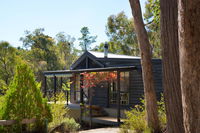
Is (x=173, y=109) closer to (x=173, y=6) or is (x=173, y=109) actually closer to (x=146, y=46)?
(x=173, y=6)

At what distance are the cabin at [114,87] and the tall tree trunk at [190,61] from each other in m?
9.75

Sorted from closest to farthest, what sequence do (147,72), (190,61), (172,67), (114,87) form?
(190,61) → (172,67) → (147,72) → (114,87)

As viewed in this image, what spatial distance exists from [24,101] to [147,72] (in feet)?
11.5

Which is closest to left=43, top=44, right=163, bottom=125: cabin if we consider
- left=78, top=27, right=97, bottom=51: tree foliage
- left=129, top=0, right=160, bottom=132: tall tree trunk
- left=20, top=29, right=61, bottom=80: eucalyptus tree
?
left=129, top=0, right=160, bottom=132: tall tree trunk

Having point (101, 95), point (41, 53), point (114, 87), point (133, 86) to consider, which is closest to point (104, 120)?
point (133, 86)

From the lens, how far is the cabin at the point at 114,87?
1343 cm

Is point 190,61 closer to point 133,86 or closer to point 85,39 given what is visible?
point 133,86

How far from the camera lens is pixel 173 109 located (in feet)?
13.7

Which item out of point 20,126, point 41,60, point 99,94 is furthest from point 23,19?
point 20,126

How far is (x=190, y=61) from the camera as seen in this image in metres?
3.13

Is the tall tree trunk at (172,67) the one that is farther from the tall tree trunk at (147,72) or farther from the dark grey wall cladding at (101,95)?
the dark grey wall cladding at (101,95)

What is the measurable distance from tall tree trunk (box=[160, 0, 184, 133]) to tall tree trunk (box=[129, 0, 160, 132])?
322cm

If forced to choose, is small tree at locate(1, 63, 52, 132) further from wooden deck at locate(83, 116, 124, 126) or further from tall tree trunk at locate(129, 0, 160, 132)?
wooden deck at locate(83, 116, 124, 126)

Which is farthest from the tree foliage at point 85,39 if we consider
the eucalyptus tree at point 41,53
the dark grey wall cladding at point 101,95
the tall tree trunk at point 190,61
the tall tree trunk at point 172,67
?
the tall tree trunk at point 190,61
